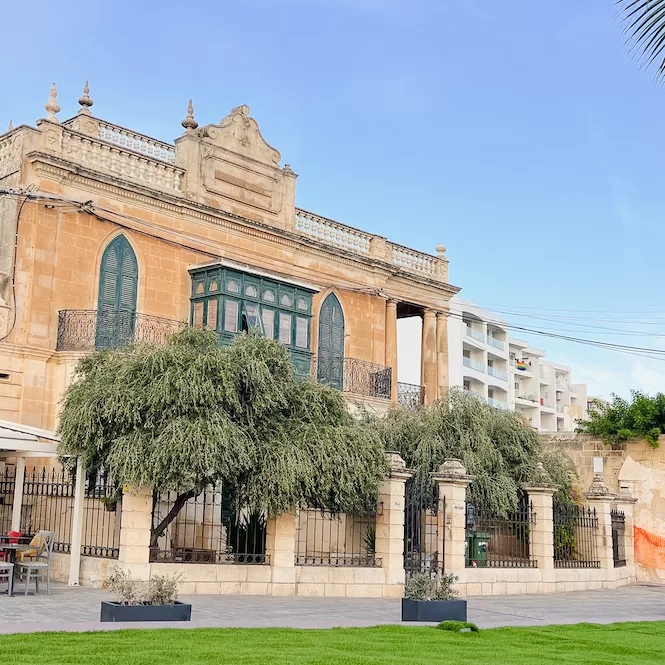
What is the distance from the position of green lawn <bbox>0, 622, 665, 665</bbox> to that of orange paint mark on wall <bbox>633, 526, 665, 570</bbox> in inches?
543

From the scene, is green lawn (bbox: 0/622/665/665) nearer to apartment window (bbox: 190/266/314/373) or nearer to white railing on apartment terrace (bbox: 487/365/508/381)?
apartment window (bbox: 190/266/314/373)

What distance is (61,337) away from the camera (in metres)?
19.3

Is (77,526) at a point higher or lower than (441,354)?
lower

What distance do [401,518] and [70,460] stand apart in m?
5.80

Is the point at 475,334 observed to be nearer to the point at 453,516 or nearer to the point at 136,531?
the point at 453,516

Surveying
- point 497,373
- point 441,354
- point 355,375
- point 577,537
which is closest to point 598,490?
point 577,537

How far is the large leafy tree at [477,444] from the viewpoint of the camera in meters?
19.9

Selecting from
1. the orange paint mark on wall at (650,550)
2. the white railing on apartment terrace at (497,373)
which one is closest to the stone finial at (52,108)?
the orange paint mark on wall at (650,550)

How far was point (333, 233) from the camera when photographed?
1029 inches

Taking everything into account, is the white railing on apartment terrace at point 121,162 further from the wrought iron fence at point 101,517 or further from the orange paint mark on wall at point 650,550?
the orange paint mark on wall at point 650,550

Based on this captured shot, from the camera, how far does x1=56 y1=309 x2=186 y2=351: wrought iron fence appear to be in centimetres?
1934

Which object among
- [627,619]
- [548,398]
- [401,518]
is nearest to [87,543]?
[401,518]

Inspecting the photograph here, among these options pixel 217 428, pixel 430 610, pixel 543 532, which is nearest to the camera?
pixel 430 610

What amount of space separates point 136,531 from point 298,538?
4219mm
